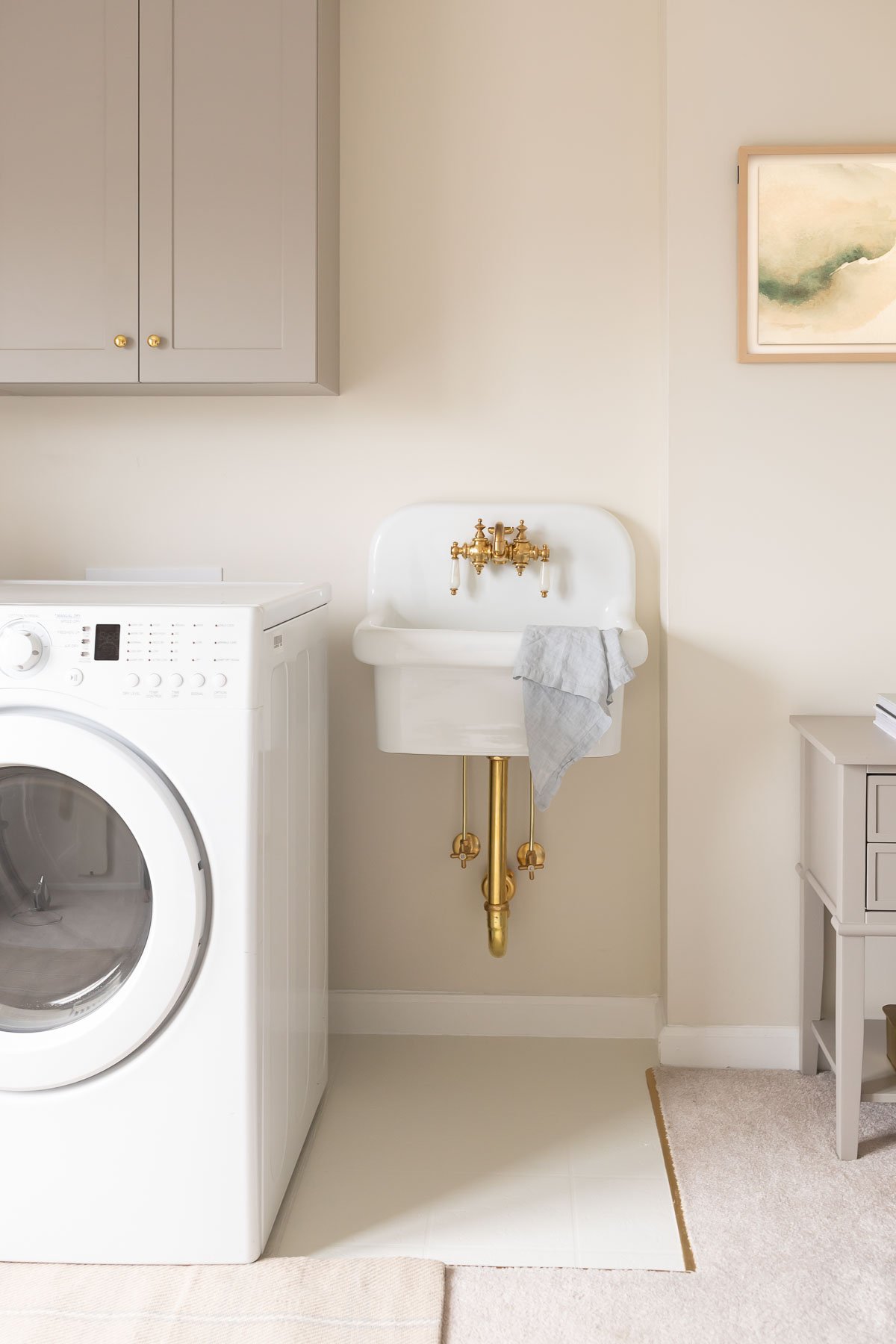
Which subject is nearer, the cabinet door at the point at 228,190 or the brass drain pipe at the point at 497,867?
the cabinet door at the point at 228,190

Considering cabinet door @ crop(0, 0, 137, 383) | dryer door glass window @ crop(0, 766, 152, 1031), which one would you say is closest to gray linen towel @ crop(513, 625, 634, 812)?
dryer door glass window @ crop(0, 766, 152, 1031)

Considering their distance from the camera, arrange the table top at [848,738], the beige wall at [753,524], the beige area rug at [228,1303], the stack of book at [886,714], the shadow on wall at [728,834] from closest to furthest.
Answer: the beige area rug at [228,1303] → the table top at [848,738] → the stack of book at [886,714] → the beige wall at [753,524] → the shadow on wall at [728,834]

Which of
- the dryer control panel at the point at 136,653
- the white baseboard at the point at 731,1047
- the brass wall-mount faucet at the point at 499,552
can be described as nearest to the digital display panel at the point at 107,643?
the dryer control panel at the point at 136,653

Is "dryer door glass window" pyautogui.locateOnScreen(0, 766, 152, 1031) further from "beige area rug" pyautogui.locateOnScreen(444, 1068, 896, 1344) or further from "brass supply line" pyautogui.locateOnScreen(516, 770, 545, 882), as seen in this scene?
"brass supply line" pyautogui.locateOnScreen(516, 770, 545, 882)

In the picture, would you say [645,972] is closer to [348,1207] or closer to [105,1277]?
[348,1207]

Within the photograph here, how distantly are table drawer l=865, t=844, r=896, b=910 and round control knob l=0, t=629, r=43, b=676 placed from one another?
1.32 metres

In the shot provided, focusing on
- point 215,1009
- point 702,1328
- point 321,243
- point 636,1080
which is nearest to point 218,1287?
point 215,1009

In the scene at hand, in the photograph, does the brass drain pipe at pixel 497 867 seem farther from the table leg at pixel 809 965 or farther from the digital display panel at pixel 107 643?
the digital display panel at pixel 107 643

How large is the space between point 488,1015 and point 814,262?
1.69 metres

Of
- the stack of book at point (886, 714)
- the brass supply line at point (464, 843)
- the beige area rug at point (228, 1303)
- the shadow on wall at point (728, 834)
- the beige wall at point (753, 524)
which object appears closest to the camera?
the beige area rug at point (228, 1303)

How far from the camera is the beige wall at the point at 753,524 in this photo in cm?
196

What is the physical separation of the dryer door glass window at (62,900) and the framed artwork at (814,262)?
4.78 feet

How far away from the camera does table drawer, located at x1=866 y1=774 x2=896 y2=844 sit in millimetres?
1677

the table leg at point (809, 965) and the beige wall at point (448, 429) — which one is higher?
the beige wall at point (448, 429)
